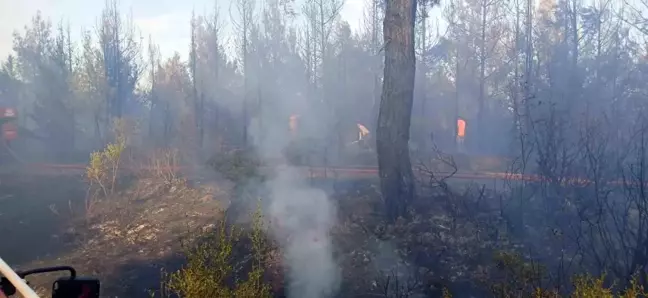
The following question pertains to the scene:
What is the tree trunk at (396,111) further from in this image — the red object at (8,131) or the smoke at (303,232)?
the red object at (8,131)

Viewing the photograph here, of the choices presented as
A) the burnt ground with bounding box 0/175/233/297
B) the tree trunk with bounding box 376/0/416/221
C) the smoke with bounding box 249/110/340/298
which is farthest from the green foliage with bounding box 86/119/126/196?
the tree trunk with bounding box 376/0/416/221

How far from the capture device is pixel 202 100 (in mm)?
32719

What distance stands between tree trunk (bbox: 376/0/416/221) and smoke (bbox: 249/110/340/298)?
1.53 m

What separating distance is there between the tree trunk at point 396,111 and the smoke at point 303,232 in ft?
A: 5.02

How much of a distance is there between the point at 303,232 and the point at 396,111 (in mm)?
3303

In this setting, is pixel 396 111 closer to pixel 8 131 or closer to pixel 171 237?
pixel 171 237

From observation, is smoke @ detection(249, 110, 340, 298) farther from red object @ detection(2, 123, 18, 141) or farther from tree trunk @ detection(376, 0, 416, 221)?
red object @ detection(2, 123, 18, 141)

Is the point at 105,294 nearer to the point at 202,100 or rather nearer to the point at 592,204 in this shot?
the point at 592,204

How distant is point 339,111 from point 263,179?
2095 centimetres

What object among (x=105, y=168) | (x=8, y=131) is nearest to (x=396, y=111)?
(x=105, y=168)

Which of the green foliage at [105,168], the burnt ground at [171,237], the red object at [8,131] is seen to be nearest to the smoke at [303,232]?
the burnt ground at [171,237]

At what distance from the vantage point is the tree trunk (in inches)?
438

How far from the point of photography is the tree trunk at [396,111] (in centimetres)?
1113

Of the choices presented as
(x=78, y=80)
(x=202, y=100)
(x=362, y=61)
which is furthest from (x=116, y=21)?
(x=362, y=61)
